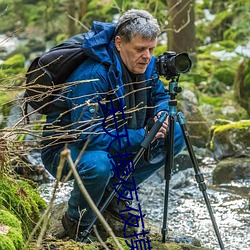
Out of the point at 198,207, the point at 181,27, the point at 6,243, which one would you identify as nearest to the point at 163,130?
the point at 6,243

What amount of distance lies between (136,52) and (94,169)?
0.67 metres

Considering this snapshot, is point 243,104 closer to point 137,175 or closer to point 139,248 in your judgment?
point 137,175

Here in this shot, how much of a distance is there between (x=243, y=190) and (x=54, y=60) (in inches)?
126

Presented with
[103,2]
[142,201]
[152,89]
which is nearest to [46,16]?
[103,2]

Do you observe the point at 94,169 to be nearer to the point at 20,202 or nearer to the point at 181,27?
the point at 20,202

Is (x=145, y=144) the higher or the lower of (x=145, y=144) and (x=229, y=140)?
the higher

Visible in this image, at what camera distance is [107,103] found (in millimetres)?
3303

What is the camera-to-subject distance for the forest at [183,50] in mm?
4566

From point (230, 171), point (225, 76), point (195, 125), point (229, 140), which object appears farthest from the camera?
point (225, 76)

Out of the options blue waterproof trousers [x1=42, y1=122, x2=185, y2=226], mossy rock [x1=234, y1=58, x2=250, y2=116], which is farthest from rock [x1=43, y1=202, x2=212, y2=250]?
mossy rock [x1=234, y1=58, x2=250, y2=116]

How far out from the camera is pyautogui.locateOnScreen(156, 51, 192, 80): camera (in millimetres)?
3190

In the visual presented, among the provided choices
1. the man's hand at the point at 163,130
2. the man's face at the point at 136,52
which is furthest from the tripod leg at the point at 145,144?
the man's face at the point at 136,52

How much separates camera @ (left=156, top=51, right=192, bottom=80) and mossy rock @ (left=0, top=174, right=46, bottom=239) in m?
0.97

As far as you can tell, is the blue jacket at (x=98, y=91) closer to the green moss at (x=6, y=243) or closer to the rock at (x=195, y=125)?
the green moss at (x=6, y=243)
